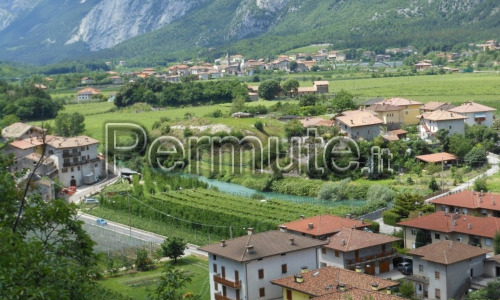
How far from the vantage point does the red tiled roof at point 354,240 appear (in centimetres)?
2155

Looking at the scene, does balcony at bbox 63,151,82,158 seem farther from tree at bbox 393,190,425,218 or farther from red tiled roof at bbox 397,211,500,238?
red tiled roof at bbox 397,211,500,238

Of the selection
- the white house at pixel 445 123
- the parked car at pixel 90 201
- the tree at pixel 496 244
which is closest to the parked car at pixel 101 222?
the parked car at pixel 90 201

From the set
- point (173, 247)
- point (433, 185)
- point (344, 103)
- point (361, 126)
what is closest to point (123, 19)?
point (344, 103)

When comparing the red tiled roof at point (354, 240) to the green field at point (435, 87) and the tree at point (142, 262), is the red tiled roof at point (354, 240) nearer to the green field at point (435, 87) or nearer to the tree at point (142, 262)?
the tree at point (142, 262)

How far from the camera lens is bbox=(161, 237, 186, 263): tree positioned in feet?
81.6

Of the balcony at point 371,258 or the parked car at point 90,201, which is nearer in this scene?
the balcony at point 371,258

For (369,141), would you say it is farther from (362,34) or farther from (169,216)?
(362,34)

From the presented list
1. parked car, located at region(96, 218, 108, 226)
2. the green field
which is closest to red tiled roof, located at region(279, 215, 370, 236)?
parked car, located at region(96, 218, 108, 226)

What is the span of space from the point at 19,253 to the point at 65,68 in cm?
10797

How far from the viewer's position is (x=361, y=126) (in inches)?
1598

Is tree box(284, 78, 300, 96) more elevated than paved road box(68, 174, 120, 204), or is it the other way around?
tree box(284, 78, 300, 96)

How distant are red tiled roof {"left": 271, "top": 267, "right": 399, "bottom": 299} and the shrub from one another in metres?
7.97

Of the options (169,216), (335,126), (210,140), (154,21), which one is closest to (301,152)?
(335,126)

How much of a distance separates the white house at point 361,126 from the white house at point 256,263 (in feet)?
65.7
